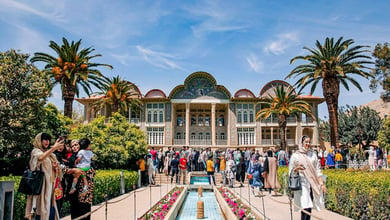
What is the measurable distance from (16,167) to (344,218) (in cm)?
1478

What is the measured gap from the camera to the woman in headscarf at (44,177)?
4.38 meters

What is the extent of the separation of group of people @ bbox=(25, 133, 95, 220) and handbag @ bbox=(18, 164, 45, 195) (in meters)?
0.10

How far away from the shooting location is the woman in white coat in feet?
17.5

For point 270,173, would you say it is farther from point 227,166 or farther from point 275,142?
point 275,142

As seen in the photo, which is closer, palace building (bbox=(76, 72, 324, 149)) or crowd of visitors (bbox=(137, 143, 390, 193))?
crowd of visitors (bbox=(137, 143, 390, 193))

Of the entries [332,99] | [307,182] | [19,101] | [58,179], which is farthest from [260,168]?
[332,99]

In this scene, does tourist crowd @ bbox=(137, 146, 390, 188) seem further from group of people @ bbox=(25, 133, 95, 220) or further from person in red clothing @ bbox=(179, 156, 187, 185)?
group of people @ bbox=(25, 133, 95, 220)

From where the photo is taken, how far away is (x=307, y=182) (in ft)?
17.8

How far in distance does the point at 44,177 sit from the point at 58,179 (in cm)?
61

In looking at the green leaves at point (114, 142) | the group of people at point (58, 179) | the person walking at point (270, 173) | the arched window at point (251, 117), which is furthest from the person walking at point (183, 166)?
the arched window at point (251, 117)

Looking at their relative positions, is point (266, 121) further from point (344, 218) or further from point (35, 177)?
point (35, 177)

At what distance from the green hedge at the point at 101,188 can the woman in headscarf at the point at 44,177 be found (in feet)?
7.08

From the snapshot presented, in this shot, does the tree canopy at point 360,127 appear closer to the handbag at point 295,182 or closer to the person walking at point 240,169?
the person walking at point 240,169

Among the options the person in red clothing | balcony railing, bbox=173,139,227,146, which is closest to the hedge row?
the person in red clothing
